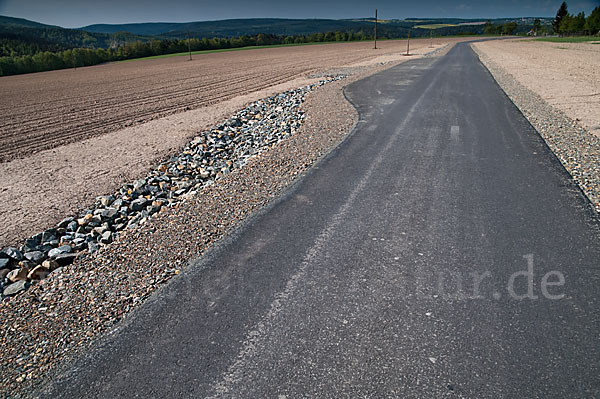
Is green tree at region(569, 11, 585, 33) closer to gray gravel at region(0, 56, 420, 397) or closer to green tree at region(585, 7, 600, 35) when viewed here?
green tree at region(585, 7, 600, 35)

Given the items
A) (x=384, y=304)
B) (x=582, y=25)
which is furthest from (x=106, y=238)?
(x=582, y=25)

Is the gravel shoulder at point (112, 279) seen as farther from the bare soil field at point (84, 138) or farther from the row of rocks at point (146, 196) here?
the bare soil field at point (84, 138)

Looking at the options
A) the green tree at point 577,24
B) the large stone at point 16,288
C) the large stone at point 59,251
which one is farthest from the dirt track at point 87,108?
the green tree at point 577,24

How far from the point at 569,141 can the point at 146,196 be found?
379 inches

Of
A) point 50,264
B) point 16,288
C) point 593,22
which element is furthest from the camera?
point 593,22

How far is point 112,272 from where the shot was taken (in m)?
4.46

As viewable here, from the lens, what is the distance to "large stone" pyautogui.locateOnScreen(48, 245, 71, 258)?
5.13 m

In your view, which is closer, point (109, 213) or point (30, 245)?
point (30, 245)

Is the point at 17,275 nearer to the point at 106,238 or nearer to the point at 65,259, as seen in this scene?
the point at 65,259

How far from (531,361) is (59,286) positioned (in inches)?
190

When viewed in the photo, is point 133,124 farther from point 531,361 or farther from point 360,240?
point 531,361

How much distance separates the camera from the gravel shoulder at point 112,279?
3.29m

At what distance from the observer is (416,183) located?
21.7 ft

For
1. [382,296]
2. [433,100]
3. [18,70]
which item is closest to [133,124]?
[433,100]
